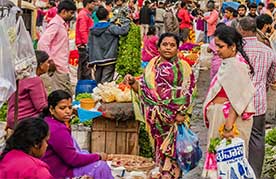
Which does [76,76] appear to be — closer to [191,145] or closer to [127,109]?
[127,109]

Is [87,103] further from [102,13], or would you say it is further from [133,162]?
[102,13]

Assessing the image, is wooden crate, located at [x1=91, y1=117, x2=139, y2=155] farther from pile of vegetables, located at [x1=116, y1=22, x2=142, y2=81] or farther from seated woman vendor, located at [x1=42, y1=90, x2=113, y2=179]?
pile of vegetables, located at [x1=116, y1=22, x2=142, y2=81]

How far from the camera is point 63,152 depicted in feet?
19.5

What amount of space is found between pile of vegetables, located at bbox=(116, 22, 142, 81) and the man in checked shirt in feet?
10.8

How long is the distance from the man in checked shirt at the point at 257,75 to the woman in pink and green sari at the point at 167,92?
0.68 metres

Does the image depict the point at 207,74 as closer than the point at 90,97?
No

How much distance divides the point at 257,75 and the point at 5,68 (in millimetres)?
2777

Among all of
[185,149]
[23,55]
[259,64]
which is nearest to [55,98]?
[23,55]

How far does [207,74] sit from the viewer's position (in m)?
16.3

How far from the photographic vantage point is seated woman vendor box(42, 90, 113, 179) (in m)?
5.91

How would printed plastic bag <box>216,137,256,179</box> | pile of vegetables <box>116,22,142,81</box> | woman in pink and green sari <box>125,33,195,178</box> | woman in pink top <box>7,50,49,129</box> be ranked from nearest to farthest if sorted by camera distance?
printed plastic bag <box>216,137,256,179</box> → woman in pink top <box>7,50,49,129</box> → woman in pink and green sari <box>125,33,195,178</box> → pile of vegetables <box>116,22,142,81</box>

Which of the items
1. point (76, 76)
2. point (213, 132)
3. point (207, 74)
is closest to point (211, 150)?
point (213, 132)

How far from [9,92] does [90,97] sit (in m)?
2.99

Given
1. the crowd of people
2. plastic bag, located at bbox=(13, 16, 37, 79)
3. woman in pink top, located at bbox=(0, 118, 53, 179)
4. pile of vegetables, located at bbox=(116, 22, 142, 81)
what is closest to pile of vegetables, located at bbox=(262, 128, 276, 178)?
the crowd of people
